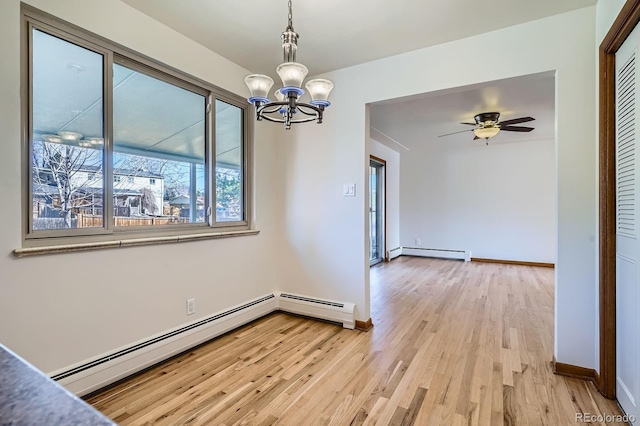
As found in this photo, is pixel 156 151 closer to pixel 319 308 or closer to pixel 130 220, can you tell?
pixel 130 220

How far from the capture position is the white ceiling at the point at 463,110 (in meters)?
3.33

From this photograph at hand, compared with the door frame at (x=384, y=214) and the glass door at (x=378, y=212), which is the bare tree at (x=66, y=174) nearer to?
the glass door at (x=378, y=212)

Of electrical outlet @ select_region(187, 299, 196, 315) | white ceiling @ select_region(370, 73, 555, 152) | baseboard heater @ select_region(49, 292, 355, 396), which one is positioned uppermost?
white ceiling @ select_region(370, 73, 555, 152)

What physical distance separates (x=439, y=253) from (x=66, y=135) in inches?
265

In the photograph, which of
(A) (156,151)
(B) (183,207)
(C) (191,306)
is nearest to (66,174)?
(A) (156,151)

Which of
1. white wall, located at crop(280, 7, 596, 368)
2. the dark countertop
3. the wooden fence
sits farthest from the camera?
white wall, located at crop(280, 7, 596, 368)

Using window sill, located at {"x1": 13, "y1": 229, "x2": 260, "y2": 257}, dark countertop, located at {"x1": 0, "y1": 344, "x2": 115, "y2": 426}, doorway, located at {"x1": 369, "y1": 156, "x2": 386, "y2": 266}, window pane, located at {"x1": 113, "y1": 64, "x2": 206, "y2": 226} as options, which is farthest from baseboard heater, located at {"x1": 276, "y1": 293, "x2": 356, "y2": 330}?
doorway, located at {"x1": 369, "y1": 156, "x2": 386, "y2": 266}

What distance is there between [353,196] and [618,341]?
2.05 meters

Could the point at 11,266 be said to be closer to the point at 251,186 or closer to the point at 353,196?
the point at 251,186

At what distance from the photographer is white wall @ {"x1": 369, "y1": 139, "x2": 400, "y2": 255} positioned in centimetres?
659

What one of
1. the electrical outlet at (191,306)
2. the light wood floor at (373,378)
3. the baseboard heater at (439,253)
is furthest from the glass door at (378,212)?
the electrical outlet at (191,306)

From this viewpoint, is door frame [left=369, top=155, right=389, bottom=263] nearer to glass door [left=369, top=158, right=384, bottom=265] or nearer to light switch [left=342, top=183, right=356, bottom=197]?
glass door [left=369, top=158, right=384, bottom=265]

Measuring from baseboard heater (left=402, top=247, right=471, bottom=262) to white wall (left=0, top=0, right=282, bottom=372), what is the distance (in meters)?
5.07

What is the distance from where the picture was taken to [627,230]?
170 cm
